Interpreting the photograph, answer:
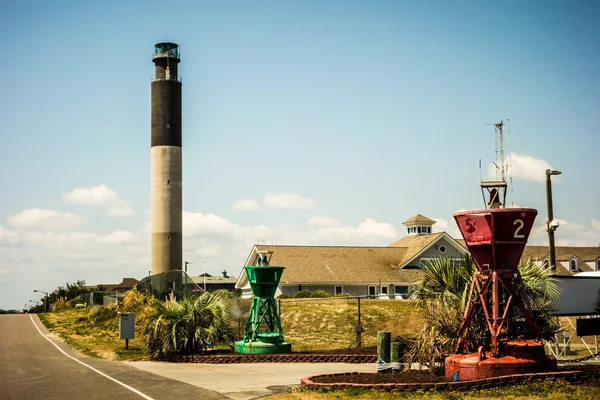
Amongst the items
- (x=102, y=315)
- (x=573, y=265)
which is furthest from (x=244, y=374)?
(x=573, y=265)

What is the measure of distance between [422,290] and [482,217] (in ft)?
13.5

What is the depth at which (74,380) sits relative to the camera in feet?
71.1

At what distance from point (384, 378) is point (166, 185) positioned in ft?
194

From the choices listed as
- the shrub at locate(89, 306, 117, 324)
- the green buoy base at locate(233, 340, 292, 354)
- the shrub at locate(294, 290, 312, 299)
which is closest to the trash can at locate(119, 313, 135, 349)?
the green buoy base at locate(233, 340, 292, 354)

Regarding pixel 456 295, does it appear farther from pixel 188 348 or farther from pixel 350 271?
pixel 350 271

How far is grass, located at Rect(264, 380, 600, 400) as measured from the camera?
15.9 meters

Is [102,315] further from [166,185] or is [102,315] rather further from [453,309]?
[453,309]

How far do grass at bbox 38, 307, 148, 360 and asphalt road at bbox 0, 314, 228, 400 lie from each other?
4.19 ft

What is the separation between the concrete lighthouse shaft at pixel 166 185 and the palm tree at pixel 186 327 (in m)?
45.7

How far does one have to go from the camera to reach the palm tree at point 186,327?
2898 cm

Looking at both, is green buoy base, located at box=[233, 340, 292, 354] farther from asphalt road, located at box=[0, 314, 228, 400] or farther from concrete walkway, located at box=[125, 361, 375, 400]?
asphalt road, located at box=[0, 314, 228, 400]

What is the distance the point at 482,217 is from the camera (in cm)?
1914

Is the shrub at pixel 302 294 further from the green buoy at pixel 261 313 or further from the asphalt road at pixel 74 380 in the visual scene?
the green buoy at pixel 261 313

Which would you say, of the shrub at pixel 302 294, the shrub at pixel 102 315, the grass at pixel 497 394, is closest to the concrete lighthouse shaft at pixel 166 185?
the shrub at pixel 302 294
